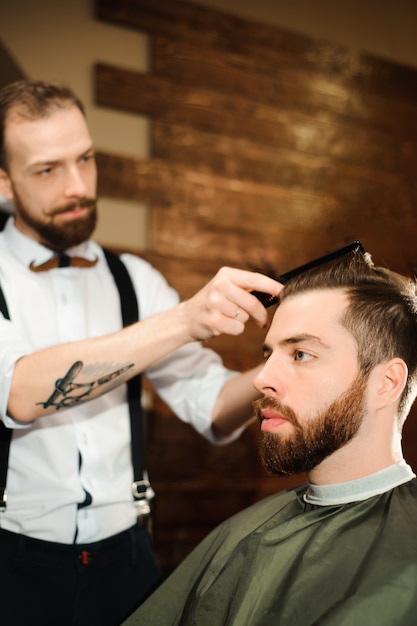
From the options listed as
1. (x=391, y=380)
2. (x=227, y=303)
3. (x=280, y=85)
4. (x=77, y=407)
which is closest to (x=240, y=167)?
(x=280, y=85)

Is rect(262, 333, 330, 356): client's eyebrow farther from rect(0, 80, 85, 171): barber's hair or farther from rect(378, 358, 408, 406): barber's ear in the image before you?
rect(0, 80, 85, 171): barber's hair

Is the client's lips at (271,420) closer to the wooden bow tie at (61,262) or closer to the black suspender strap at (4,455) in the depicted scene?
the black suspender strap at (4,455)

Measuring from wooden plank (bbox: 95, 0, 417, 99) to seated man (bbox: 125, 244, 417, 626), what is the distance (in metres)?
2.08

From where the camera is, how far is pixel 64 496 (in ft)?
6.10

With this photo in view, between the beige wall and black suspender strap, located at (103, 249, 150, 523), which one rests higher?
the beige wall

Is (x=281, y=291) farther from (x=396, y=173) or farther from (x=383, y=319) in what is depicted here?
(x=396, y=173)

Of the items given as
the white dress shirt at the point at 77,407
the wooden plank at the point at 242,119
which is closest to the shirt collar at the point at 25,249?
the white dress shirt at the point at 77,407

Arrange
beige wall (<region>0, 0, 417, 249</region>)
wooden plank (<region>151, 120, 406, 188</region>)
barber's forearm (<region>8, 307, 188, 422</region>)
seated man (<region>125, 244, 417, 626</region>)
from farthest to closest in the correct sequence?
wooden plank (<region>151, 120, 406, 188</region>)
beige wall (<region>0, 0, 417, 249</region>)
barber's forearm (<region>8, 307, 188, 422</region>)
seated man (<region>125, 244, 417, 626</region>)

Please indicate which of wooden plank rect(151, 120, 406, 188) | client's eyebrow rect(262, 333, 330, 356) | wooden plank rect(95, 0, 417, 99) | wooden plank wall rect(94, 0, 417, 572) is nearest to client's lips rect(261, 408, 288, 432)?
client's eyebrow rect(262, 333, 330, 356)

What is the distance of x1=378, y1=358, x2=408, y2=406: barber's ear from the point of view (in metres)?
1.56

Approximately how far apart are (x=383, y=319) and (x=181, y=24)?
7.55ft

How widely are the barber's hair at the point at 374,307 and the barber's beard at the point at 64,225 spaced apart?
693 millimetres

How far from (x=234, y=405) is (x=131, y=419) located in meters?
0.32

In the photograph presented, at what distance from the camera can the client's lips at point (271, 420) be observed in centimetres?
157
